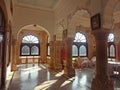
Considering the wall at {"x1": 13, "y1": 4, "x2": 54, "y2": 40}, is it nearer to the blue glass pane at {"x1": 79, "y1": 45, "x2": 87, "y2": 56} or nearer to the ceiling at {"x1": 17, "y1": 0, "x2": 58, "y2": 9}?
the ceiling at {"x1": 17, "y1": 0, "x2": 58, "y2": 9}

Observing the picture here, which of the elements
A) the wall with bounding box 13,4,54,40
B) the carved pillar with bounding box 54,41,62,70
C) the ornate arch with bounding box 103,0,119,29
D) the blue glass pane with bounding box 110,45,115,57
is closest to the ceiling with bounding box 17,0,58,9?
the wall with bounding box 13,4,54,40

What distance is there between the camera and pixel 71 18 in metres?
6.89

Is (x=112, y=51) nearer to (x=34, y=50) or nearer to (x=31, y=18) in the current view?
(x=31, y=18)

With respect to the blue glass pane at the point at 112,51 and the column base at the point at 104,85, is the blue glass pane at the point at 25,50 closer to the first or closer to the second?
the blue glass pane at the point at 112,51

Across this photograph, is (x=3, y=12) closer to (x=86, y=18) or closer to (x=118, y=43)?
(x=86, y=18)

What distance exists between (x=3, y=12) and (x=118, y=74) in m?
5.84

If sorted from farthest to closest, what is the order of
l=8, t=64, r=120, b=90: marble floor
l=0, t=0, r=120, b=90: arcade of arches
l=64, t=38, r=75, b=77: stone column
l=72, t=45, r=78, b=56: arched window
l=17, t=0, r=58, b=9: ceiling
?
l=72, t=45, r=78, b=56: arched window, l=17, t=0, r=58, b=9: ceiling, l=64, t=38, r=75, b=77: stone column, l=8, t=64, r=120, b=90: marble floor, l=0, t=0, r=120, b=90: arcade of arches

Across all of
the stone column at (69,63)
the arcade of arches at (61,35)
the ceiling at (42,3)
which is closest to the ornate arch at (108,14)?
the arcade of arches at (61,35)

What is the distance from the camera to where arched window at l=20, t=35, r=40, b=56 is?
14719mm

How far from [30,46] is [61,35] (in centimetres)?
616

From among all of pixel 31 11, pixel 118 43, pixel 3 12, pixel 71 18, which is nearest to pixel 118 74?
pixel 71 18

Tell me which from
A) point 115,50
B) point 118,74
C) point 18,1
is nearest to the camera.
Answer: point 118,74

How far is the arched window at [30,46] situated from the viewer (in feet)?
48.3

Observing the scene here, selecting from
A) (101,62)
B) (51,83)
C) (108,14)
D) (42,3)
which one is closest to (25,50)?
(42,3)
